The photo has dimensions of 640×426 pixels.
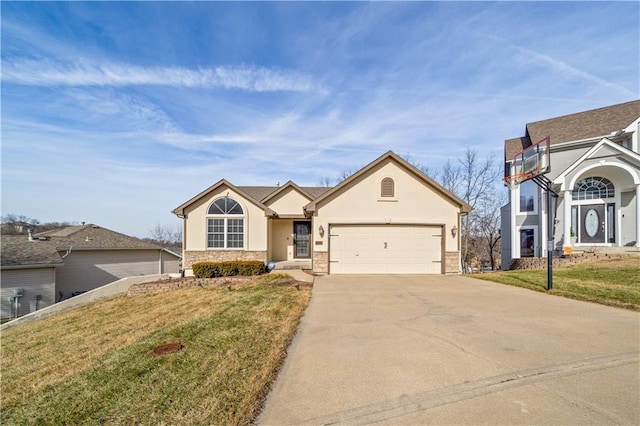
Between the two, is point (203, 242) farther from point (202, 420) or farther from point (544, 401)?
point (544, 401)

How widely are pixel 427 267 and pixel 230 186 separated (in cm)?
1028

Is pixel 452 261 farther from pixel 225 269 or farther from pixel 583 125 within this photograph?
pixel 583 125

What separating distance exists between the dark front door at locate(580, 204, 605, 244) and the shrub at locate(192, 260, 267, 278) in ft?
56.0

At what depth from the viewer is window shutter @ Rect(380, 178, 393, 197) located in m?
14.2

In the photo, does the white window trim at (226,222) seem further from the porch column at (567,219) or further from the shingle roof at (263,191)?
the porch column at (567,219)

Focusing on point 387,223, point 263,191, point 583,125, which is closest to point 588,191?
point 583,125

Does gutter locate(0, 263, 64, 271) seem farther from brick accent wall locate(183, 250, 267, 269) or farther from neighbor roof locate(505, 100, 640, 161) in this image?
neighbor roof locate(505, 100, 640, 161)

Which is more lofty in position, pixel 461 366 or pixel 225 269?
pixel 461 366

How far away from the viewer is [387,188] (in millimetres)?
14195

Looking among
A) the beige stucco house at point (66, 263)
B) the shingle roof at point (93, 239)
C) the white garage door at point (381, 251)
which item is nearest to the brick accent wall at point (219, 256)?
the white garage door at point (381, 251)

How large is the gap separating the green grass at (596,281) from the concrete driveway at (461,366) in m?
1.12

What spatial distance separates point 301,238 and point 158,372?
15064 mm

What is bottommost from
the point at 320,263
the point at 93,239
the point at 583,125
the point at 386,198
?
the point at 320,263

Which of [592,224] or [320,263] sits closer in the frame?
[320,263]
